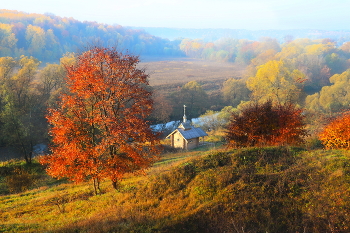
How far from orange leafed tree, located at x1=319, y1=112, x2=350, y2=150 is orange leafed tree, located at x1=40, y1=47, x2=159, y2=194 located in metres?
9.85

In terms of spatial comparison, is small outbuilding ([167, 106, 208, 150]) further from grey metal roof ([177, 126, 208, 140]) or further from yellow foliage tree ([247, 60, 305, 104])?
yellow foliage tree ([247, 60, 305, 104])

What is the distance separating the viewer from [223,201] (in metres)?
9.44

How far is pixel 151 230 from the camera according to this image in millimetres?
8125

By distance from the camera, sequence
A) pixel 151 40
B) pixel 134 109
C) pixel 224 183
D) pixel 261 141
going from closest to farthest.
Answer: pixel 224 183 < pixel 134 109 < pixel 261 141 < pixel 151 40

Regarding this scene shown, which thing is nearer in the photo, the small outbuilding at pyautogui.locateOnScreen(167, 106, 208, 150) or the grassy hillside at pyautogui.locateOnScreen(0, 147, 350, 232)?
the grassy hillside at pyautogui.locateOnScreen(0, 147, 350, 232)

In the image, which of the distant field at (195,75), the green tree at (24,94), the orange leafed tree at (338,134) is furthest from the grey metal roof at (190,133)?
the distant field at (195,75)

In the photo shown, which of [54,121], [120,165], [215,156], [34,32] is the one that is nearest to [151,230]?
[120,165]

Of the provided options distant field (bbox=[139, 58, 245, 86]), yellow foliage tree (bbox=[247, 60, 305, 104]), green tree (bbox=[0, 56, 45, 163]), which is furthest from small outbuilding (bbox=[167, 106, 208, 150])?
distant field (bbox=[139, 58, 245, 86])

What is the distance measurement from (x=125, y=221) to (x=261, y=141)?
979cm

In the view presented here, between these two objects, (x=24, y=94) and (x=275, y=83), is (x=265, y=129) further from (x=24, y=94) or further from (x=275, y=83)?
(x=24, y=94)

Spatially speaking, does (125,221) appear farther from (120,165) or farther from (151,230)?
(120,165)

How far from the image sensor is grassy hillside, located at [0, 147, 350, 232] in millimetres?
8391

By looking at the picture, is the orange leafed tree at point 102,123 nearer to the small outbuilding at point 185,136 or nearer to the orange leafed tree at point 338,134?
the orange leafed tree at point 338,134

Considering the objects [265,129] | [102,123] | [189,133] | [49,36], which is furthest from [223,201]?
[49,36]
